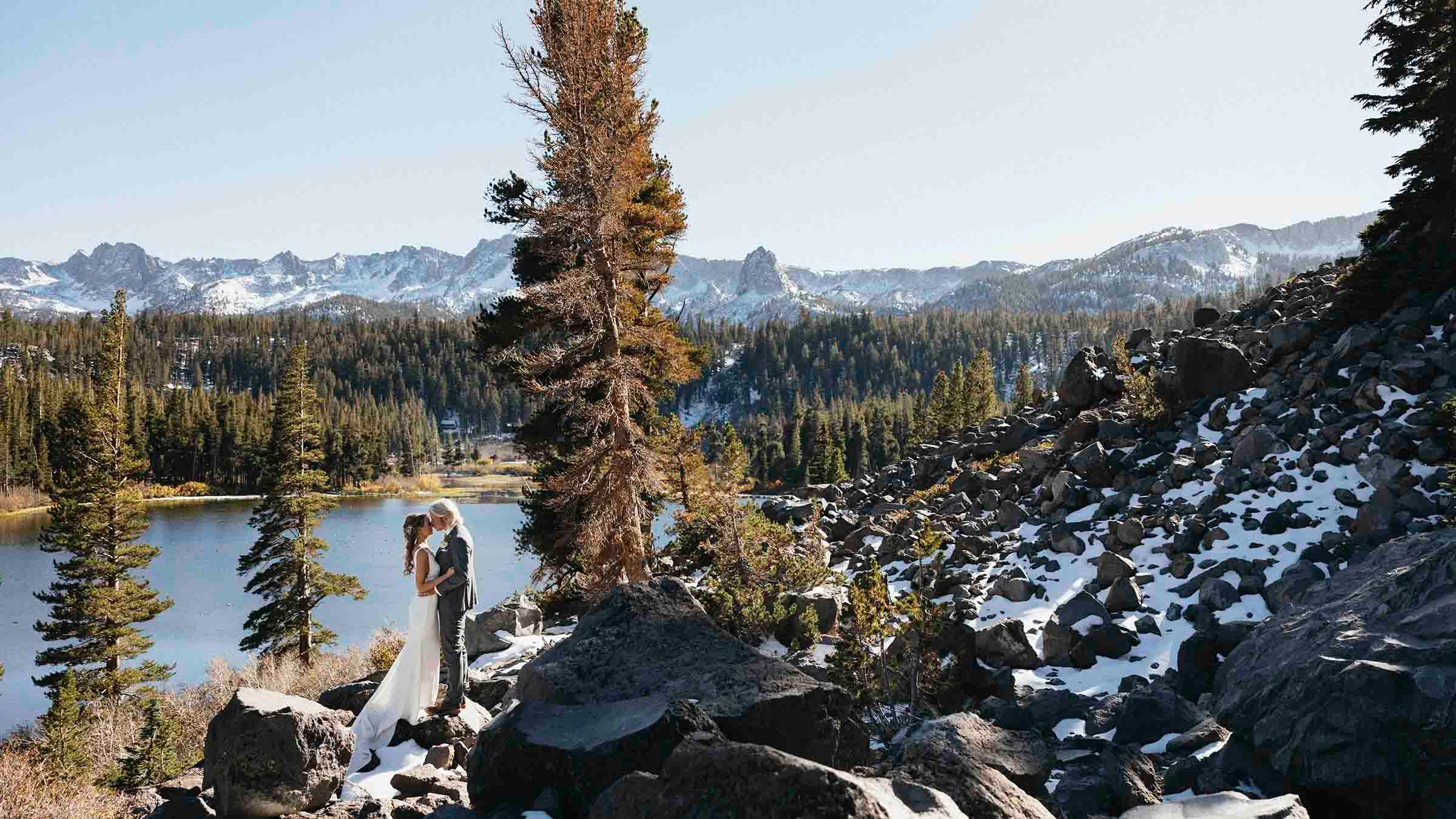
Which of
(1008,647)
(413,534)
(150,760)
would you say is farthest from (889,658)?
(150,760)

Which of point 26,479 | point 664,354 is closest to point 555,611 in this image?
point 664,354

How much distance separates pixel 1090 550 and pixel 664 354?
8.96 meters

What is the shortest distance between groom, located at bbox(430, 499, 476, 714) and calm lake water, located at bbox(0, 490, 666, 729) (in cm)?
786

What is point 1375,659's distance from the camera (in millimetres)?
4961

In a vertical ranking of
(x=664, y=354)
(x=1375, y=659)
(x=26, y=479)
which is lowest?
(x=26, y=479)

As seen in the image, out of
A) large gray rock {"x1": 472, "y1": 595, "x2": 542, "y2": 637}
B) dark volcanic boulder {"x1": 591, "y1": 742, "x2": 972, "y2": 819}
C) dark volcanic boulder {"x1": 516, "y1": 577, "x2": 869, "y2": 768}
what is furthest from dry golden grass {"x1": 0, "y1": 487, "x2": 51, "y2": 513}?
dark volcanic boulder {"x1": 591, "y1": 742, "x2": 972, "y2": 819}

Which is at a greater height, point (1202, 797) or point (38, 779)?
point (1202, 797)

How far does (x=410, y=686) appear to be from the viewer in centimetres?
774

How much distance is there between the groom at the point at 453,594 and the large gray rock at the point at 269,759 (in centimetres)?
200

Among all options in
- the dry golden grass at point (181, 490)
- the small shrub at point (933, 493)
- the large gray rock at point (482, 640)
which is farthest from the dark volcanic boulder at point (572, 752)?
the dry golden grass at point (181, 490)

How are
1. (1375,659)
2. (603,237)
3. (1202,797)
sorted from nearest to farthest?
(1202,797)
(1375,659)
(603,237)

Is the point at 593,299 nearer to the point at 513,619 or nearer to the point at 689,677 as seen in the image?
the point at 513,619

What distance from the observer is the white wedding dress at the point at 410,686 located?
24.3 feet

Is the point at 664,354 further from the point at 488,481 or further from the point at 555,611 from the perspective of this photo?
the point at 488,481
